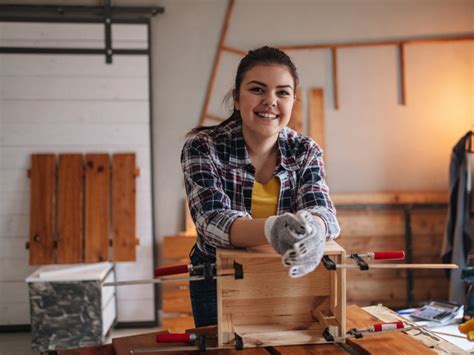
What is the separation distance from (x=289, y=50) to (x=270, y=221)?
2.91 m

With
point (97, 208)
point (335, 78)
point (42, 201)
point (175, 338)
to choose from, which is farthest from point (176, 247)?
point (175, 338)

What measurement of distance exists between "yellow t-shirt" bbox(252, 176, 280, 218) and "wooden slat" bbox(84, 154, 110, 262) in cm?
246

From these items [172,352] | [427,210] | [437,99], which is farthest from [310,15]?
[172,352]

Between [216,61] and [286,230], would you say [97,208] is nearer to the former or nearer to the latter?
[216,61]

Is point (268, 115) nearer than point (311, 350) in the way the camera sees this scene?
No

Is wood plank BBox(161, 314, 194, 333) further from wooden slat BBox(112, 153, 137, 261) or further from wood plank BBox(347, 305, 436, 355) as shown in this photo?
wood plank BBox(347, 305, 436, 355)

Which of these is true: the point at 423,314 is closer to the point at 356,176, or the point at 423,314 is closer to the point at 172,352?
the point at 172,352

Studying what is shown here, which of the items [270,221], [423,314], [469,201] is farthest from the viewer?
[469,201]

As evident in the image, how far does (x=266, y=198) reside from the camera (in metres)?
1.71

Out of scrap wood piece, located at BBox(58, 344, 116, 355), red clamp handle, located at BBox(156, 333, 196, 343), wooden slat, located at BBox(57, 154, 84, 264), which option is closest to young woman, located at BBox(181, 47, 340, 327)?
red clamp handle, located at BBox(156, 333, 196, 343)

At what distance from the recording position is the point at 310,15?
407cm

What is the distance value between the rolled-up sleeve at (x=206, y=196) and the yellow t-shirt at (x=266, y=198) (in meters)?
0.08

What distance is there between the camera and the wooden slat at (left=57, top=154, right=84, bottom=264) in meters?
3.92

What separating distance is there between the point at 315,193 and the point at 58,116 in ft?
9.37
